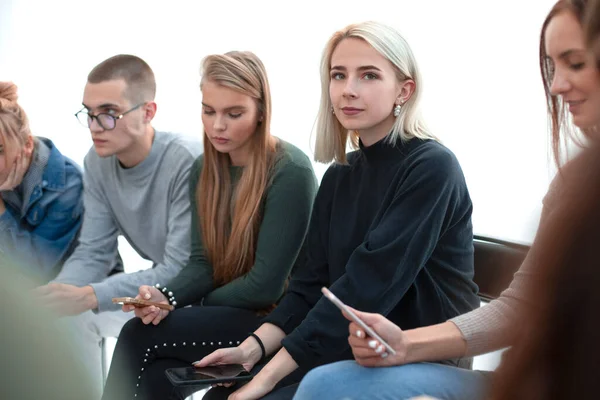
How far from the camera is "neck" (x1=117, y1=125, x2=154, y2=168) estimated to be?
8.13 ft

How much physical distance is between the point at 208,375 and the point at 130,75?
1.21 m

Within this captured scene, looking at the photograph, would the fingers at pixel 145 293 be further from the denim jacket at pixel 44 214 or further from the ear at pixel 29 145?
the ear at pixel 29 145

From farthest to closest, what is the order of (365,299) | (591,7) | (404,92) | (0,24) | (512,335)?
(0,24), (404,92), (365,299), (591,7), (512,335)

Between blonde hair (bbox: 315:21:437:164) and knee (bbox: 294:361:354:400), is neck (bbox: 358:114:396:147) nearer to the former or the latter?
blonde hair (bbox: 315:21:437:164)

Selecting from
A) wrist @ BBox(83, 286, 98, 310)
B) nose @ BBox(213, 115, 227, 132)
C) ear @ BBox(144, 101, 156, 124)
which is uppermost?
A: nose @ BBox(213, 115, 227, 132)

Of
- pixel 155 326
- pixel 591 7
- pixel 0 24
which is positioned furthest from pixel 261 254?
pixel 0 24

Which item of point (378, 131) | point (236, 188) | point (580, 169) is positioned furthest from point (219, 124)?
point (580, 169)

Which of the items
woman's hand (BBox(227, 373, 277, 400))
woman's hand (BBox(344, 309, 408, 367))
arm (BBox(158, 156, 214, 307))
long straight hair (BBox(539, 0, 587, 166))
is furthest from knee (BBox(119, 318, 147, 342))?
long straight hair (BBox(539, 0, 587, 166))

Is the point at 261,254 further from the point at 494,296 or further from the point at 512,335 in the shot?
the point at 512,335

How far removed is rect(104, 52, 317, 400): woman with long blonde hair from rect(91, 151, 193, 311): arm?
0.05 meters

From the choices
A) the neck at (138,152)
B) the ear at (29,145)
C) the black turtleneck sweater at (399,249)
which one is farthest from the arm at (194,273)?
the ear at (29,145)

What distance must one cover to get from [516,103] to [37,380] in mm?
2062

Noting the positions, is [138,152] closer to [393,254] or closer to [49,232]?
[49,232]

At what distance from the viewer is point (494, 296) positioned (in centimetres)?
177
